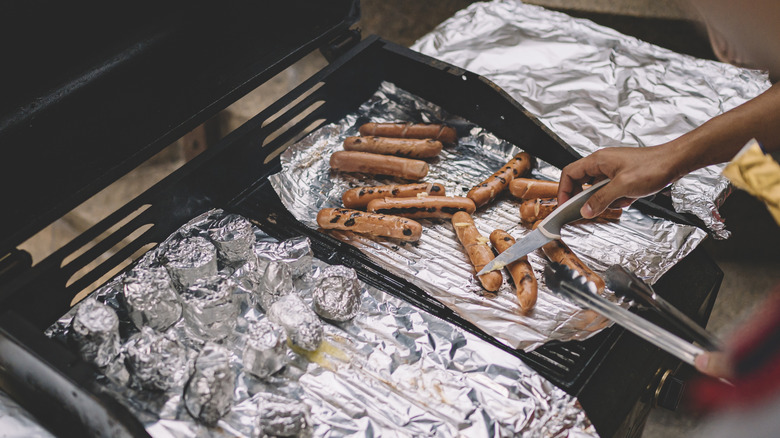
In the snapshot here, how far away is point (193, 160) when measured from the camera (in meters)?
2.55

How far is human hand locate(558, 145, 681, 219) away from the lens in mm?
2271

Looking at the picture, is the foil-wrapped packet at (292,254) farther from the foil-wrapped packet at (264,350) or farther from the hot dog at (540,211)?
the hot dog at (540,211)

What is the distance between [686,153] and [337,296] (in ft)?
4.72

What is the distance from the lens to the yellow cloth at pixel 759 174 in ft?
4.80

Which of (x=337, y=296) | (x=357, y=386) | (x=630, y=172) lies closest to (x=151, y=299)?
(x=337, y=296)

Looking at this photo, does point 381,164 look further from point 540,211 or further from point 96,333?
point 96,333

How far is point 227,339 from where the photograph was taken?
2.15m

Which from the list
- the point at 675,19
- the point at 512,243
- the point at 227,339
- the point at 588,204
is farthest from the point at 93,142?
the point at 675,19

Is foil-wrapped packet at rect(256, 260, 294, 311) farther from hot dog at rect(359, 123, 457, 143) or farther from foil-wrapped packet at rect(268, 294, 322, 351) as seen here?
hot dog at rect(359, 123, 457, 143)

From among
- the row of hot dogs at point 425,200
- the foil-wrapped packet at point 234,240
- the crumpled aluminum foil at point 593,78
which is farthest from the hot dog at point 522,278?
the foil-wrapped packet at point 234,240

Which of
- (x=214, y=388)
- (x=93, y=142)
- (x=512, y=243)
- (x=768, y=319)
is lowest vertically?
(x=512, y=243)

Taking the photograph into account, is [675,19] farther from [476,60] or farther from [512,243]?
[512,243]

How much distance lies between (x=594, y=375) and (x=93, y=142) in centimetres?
214

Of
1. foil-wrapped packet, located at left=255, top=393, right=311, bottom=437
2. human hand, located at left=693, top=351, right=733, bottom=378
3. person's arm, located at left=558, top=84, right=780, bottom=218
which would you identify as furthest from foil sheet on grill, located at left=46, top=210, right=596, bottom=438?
person's arm, located at left=558, top=84, right=780, bottom=218
